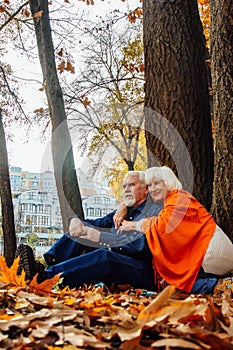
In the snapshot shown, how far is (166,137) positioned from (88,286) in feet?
7.12

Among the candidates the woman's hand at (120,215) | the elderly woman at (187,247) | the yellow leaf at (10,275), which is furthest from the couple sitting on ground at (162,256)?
the yellow leaf at (10,275)

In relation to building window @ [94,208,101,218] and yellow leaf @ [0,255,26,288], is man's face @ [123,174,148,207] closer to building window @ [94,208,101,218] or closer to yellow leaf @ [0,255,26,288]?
building window @ [94,208,101,218]

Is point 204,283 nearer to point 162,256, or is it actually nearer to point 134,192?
point 162,256

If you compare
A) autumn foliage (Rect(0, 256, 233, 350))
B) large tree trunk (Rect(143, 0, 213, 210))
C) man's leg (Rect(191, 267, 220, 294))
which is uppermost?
large tree trunk (Rect(143, 0, 213, 210))

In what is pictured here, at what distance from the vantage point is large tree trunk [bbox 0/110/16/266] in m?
9.89

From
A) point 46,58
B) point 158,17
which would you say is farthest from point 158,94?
point 46,58

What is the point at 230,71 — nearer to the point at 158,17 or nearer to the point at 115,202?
the point at 158,17

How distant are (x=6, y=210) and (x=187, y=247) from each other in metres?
6.73

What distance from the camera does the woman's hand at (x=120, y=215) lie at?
15.8 feet

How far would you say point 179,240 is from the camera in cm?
424

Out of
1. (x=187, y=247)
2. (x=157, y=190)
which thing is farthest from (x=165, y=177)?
(x=187, y=247)

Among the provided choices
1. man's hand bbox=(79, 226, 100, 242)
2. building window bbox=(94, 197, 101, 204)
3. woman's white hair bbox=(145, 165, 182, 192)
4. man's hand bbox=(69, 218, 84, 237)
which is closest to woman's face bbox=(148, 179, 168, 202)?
woman's white hair bbox=(145, 165, 182, 192)

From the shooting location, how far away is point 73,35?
13.1 metres

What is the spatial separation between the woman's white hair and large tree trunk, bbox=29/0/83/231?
302cm
